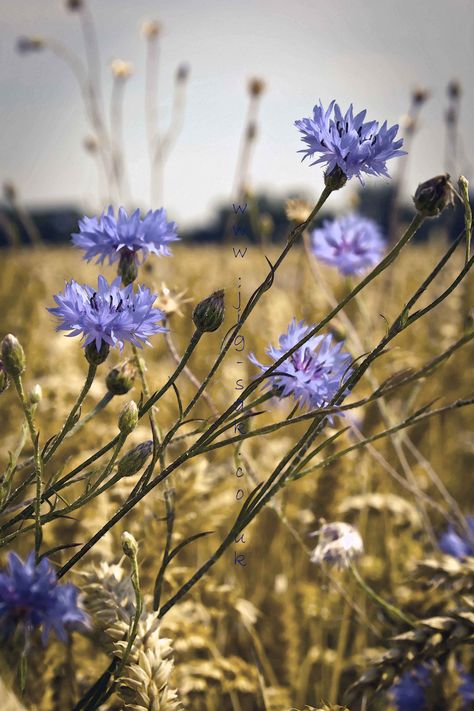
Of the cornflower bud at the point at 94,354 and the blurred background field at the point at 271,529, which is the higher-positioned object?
the cornflower bud at the point at 94,354

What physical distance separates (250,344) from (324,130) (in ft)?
3.60

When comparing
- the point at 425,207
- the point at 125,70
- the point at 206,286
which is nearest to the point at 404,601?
the point at 425,207

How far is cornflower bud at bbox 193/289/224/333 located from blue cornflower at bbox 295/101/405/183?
0.39 ft

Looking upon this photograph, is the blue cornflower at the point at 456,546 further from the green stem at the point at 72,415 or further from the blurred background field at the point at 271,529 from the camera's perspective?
the green stem at the point at 72,415

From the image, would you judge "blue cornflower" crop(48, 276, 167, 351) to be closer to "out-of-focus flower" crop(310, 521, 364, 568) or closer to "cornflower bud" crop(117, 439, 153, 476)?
"cornflower bud" crop(117, 439, 153, 476)

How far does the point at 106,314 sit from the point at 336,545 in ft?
1.18

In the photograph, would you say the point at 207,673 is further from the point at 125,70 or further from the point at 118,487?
the point at 125,70

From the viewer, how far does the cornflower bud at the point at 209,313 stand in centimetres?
46

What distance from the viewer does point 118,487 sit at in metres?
0.67

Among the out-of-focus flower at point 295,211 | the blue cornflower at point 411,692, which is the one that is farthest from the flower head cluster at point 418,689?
the out-of-focus flower at point 295,211

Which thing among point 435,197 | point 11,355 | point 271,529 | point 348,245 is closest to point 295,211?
point 348,245

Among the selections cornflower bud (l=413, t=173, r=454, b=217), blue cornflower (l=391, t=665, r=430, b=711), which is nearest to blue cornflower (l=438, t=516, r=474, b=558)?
blue cornflower (l=391, t=665, r=430, b=711)

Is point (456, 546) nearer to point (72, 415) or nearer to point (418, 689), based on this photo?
point (418, 689)

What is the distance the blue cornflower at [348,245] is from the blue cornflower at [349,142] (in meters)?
0.41
